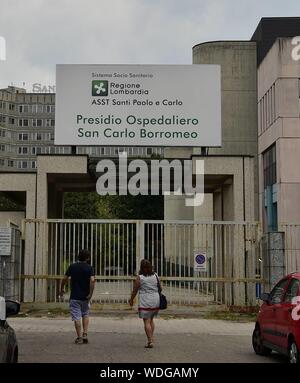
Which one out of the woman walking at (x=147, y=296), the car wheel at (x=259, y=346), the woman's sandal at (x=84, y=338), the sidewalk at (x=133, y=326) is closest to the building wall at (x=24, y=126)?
the sidewalk at (x=133, y=326)

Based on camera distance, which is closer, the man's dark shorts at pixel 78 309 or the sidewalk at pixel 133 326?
the man's dark shorts at pixel 78 309

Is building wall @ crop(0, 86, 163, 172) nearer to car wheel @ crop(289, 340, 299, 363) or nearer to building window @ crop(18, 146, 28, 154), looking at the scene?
building window @ crop(18, 146, 28, 154)

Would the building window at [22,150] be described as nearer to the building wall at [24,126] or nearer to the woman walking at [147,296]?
the building wall at [24,126]

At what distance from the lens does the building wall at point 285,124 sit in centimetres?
4222

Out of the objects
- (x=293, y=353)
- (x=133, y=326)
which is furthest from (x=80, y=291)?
(x=293, y=353)

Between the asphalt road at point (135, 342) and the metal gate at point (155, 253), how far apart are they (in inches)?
59.2

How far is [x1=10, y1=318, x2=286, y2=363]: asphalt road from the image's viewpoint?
10320 mm

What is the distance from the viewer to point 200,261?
1750 centimetres

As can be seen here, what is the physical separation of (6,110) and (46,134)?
10.0 m

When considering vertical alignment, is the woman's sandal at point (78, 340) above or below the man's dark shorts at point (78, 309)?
below

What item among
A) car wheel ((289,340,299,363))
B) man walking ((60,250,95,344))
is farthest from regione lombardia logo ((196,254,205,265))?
car wheel ((289,340,299,363))

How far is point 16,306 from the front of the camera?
24.1 ft

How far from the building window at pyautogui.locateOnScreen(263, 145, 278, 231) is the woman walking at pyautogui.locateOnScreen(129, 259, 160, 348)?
3309cm
